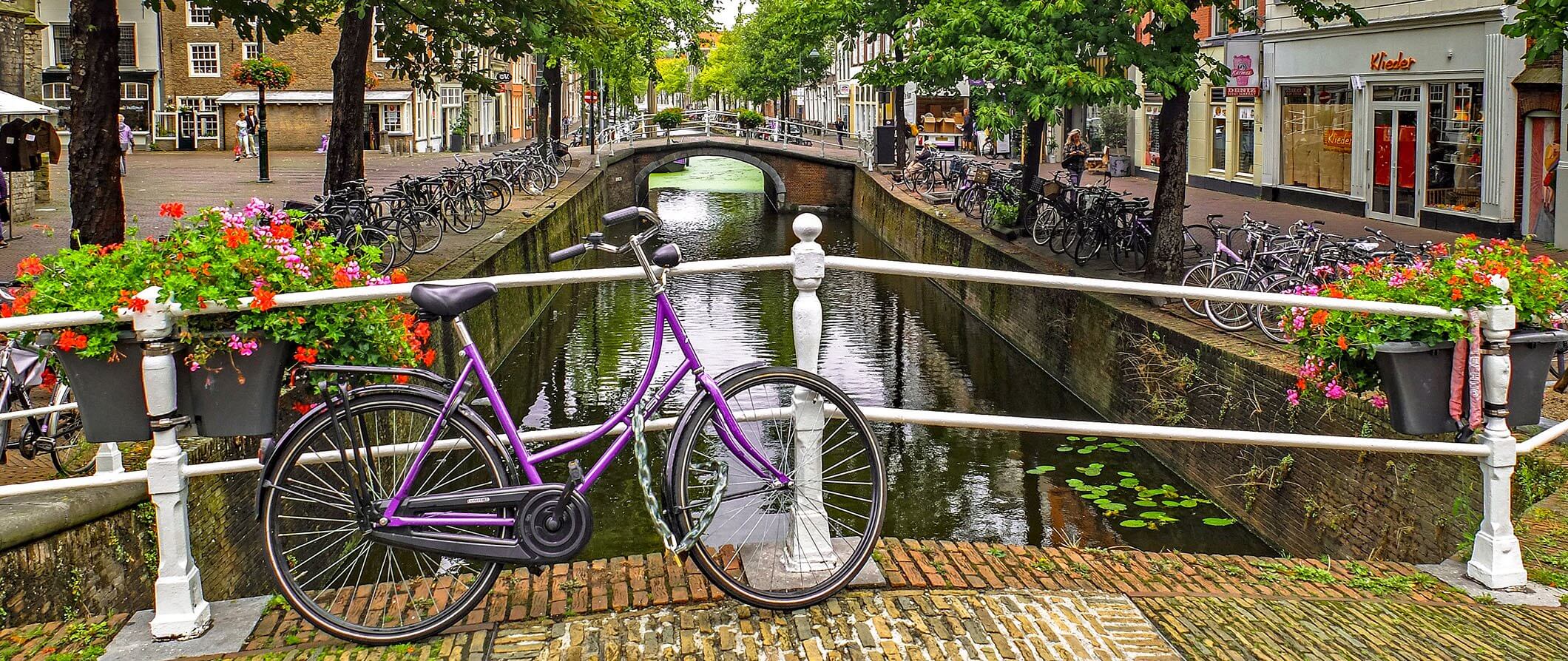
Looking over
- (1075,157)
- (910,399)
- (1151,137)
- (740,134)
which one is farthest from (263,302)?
(740,134)

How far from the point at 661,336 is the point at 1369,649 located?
214 cm

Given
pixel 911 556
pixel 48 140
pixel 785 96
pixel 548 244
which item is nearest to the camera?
pixel 911 556

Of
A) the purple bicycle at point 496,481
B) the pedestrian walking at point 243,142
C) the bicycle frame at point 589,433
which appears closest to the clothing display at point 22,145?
the purple bicycle at point 496,481

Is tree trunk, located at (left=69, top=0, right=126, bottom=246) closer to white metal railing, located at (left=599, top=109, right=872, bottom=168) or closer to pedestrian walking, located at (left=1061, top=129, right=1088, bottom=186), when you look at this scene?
pedestrian walking, located at (left=1061, top=129, right=1088, bottom=186)

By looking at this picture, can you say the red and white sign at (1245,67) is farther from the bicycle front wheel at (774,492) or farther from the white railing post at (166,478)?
the white railing post at (166,478)

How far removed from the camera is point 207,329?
12.9ft

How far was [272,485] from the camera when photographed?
380cm

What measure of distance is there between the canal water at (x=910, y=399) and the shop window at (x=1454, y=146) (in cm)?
677

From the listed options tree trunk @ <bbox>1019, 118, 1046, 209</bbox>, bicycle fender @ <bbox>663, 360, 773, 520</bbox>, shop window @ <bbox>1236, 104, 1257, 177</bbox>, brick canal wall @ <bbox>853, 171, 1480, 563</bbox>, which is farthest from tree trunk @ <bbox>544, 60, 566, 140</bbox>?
bicycle fender @ <bbox>663, 360, 773, 520</bbox>

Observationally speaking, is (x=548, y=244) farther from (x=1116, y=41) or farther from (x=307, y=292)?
(x=307, y=292)

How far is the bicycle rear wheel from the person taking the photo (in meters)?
3.77

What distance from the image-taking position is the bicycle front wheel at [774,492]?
3.89 m

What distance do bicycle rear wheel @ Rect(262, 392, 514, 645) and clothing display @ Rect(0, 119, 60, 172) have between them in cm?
1654

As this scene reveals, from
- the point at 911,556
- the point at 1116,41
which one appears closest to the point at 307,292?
the point at 911,556
